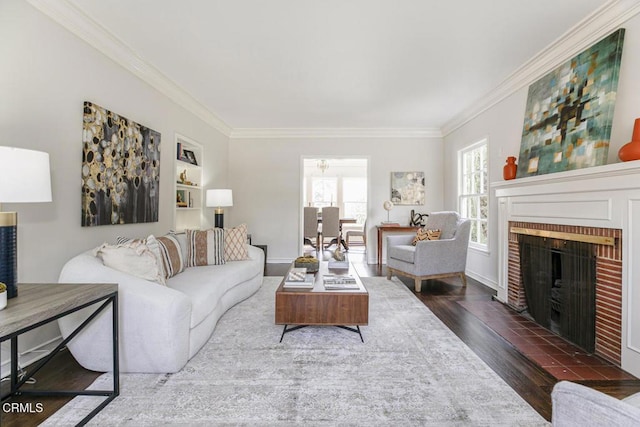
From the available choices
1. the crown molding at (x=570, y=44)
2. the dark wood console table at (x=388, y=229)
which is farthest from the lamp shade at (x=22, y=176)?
the dark wood console table at (x=388, y=229)

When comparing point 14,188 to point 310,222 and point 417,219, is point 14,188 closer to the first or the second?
point 417,219

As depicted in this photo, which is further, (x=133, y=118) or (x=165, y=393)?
(x=133, y=118)

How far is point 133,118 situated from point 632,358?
443cm

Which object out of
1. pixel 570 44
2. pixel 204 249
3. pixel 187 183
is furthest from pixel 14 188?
pixel 570 44

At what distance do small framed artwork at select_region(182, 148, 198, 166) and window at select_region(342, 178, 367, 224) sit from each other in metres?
5.51

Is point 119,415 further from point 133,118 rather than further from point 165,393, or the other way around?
point 133,118

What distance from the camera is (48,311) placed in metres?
1.26

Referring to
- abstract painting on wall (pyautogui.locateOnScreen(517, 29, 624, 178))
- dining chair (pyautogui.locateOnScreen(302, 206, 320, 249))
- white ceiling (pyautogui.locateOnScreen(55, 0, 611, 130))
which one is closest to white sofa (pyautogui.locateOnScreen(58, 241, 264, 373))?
white ceiling (pyautogui.locateOnScreen(55, 0, 611, 130))

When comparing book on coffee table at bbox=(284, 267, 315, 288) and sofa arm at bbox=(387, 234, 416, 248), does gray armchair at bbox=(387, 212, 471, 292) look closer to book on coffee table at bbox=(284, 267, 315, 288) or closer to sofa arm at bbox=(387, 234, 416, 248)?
sofa arm at bbox=(387, 234, 416, 248)

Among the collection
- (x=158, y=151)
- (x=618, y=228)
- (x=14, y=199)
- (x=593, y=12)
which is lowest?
(x=618, y=228)

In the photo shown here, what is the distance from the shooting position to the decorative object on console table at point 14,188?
1323 mm

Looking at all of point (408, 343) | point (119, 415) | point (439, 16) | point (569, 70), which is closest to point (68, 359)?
point (119, 415)

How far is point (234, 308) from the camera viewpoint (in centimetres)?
303

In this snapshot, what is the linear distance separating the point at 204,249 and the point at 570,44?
394 cm
